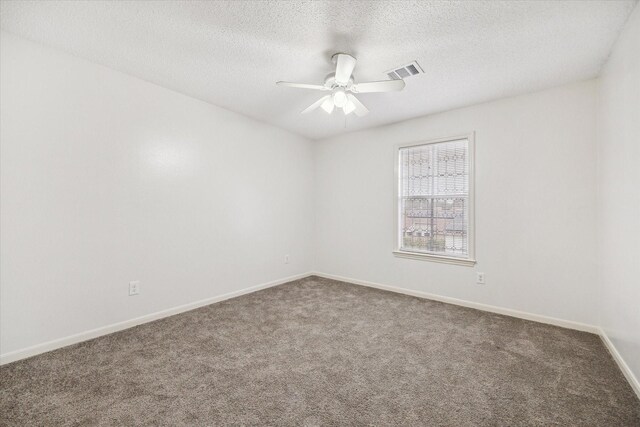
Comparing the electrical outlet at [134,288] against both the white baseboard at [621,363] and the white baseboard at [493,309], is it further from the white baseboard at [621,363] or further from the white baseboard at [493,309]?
the white baseboard at [621,363]

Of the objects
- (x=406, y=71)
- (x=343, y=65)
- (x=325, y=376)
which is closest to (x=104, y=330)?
(x=325, y=376)

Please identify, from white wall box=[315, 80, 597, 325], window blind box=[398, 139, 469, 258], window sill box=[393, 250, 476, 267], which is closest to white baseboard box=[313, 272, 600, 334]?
white wall box=[315, 80, 597, 325]

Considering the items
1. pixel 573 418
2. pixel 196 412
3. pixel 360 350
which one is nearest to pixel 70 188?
pixel 196 412

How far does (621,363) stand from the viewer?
79.7 inches

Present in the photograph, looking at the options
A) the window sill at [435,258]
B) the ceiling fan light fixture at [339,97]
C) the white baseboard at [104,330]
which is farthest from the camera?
the window sill at [435,258]

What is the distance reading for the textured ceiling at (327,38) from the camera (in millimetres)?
1820

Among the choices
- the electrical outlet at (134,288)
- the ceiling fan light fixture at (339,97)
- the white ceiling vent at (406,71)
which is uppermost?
the white ceiling vent at (406,71)

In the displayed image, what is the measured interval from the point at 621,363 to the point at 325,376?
217cm

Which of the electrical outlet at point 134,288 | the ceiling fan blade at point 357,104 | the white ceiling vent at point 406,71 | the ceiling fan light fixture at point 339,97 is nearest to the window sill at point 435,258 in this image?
the ceiling fan blade at point 357,104

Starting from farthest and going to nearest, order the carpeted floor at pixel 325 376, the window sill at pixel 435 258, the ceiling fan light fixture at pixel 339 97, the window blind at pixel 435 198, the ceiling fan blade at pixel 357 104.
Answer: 1. the window blind at pixel 435 198
2. the window sill at pixel 435 258
3. the ceiling fan blade at pixel 357 104
4. the ceiling fan light fixture at pixel 339 97
5. the carpeted floor at pixel 325 376

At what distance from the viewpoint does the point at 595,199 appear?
105 inches

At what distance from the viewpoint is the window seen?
345 centimetres

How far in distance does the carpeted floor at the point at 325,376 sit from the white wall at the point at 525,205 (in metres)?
0.44

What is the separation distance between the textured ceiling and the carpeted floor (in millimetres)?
2461
